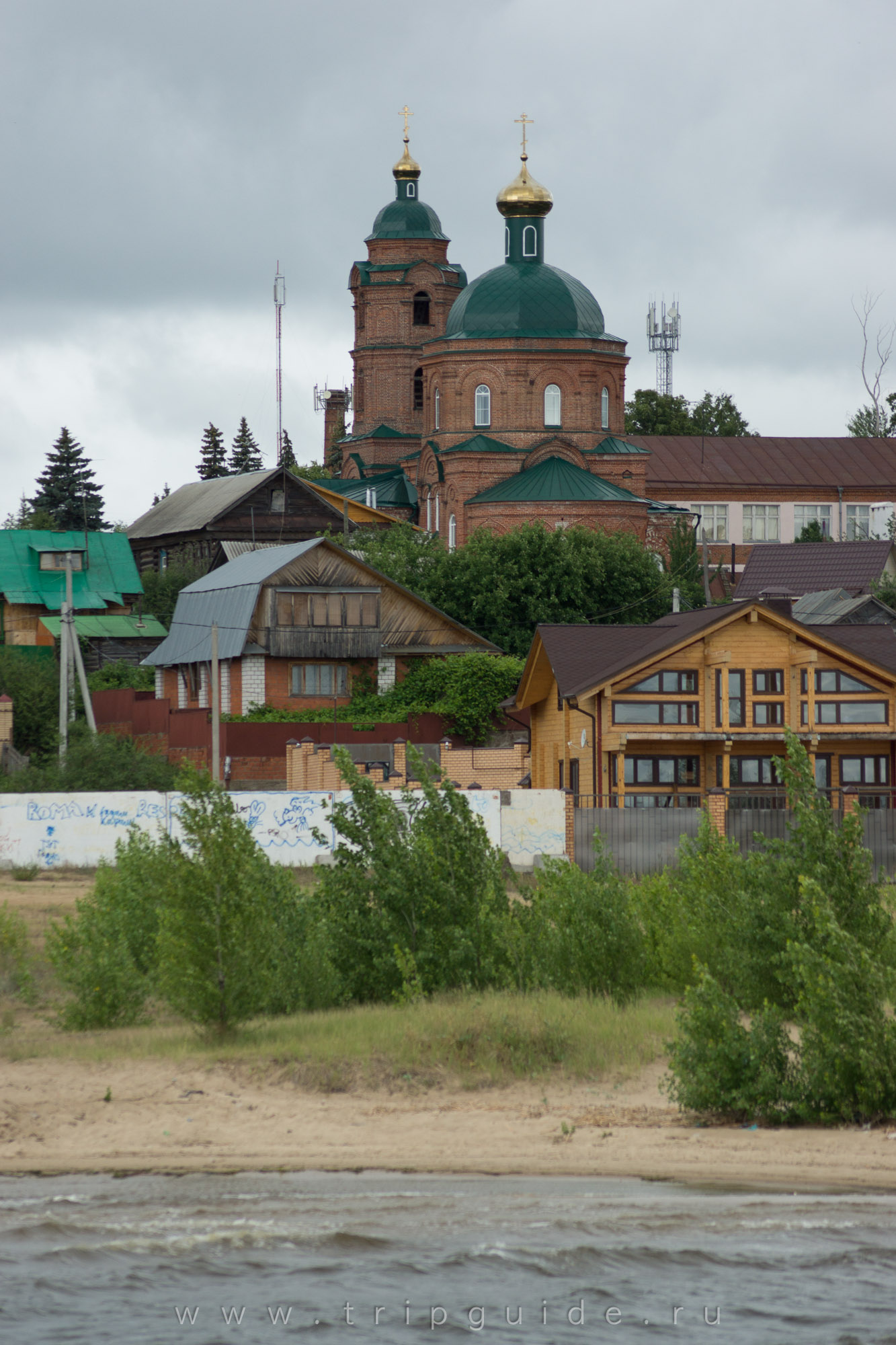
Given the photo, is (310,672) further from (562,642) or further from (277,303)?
(277,303)

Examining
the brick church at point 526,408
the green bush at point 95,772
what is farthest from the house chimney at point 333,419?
the green bush at point 95,772

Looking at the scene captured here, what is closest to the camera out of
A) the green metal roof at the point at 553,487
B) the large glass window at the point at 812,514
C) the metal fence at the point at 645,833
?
the metal fence at the point at 645,833

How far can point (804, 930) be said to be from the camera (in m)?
13.1

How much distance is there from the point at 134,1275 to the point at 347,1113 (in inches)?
122

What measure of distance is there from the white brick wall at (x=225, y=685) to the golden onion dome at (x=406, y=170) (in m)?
39.4

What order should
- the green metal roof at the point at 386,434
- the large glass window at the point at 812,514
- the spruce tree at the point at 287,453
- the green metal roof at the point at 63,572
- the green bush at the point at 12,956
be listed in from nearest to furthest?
the green bush at the point at 12,956 → the green metal roof at the point at 63,572 → the large glass window at the point at 812,514 → the green metal roof at the point at 386,434 → the spruce tree at the point at 287,453

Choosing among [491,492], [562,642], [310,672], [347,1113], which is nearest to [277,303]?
[491,492]

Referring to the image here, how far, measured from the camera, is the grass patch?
1438 cm

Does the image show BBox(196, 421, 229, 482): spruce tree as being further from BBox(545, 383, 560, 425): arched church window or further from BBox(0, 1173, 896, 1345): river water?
BBox(0, 1173, 896, 1345): river water

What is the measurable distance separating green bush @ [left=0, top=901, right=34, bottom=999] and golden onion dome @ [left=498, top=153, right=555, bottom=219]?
51.9m

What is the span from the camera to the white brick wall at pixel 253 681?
148ft

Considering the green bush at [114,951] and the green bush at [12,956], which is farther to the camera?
the green bush at [12,956]

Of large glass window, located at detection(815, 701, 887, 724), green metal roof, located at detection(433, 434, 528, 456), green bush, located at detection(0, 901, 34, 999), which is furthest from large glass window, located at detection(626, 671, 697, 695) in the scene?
green metal roof, located at detection(433, 434, 528, 456)

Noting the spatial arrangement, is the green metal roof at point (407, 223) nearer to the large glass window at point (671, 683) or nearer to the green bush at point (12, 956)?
the large glass window at point (671, 683)
